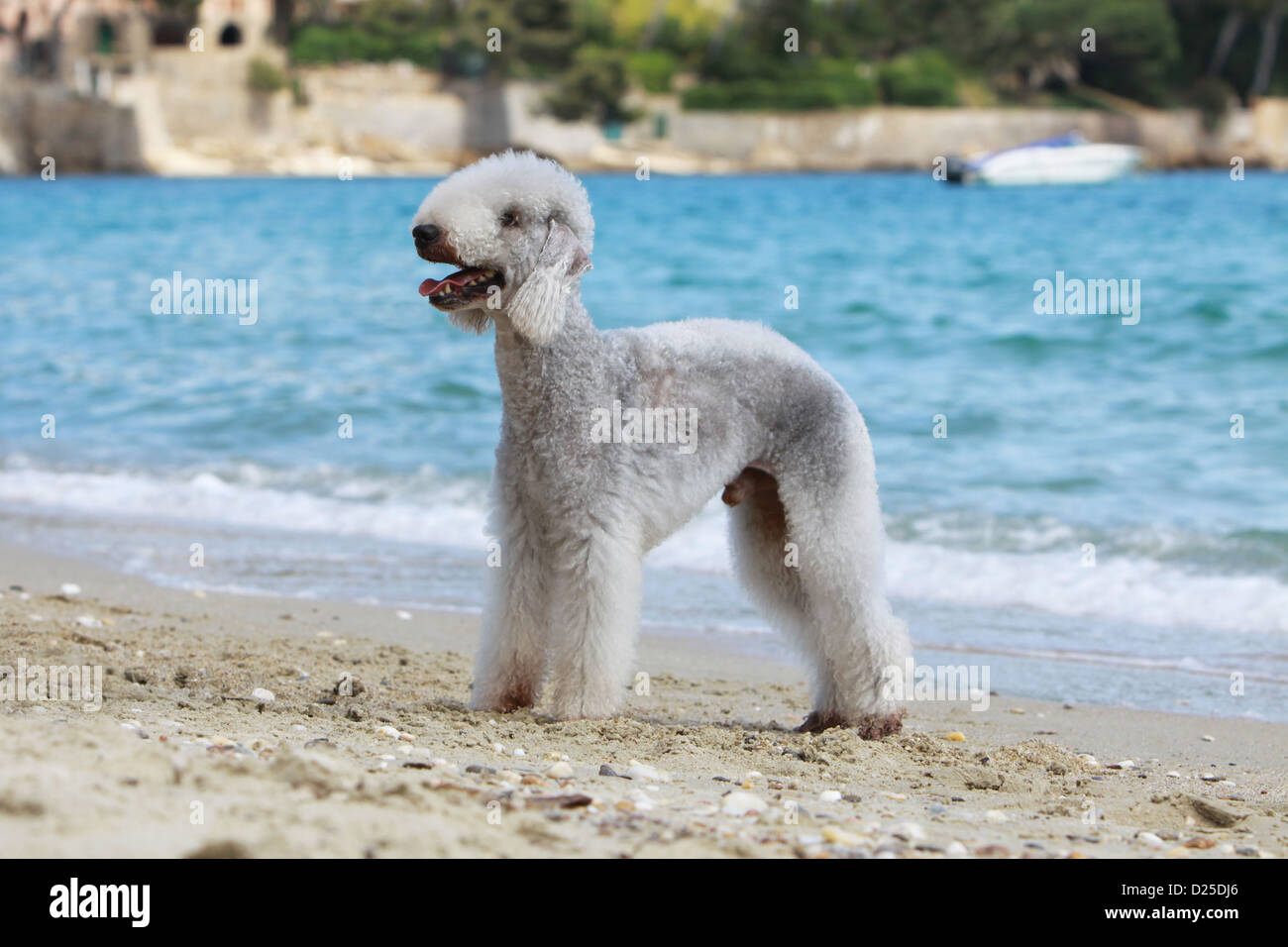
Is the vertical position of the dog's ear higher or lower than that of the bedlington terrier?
higher

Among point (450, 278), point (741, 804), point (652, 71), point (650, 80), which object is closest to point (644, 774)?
point (741, 804)

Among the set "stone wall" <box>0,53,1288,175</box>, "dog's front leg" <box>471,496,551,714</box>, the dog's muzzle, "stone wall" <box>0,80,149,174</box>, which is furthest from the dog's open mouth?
"stone wall" <box>0,53,1288,175</box>

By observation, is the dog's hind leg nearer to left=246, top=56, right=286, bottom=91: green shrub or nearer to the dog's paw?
the dog's paw

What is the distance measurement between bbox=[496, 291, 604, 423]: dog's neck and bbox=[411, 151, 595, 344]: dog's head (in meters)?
0.11

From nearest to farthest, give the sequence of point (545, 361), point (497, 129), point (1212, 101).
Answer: point (545, 361) → point (497, 129) → point (1212, 101)

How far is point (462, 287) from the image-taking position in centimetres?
482

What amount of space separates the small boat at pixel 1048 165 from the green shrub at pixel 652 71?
89.3 feet

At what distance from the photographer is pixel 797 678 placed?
22.1ft

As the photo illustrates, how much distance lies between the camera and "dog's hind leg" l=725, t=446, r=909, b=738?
5316mm

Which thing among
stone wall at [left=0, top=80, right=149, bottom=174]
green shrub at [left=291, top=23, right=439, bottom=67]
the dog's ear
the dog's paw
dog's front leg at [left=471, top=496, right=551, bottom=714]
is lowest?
the dog's paw

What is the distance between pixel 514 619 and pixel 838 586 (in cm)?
117

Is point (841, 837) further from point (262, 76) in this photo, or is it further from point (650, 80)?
point (650, 80)

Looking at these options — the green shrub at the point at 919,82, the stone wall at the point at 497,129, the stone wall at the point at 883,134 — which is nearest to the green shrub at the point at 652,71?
the stone wall at the point at 497,129

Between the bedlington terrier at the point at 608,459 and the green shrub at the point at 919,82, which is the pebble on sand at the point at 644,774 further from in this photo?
the green shrub at the point at 919,82
